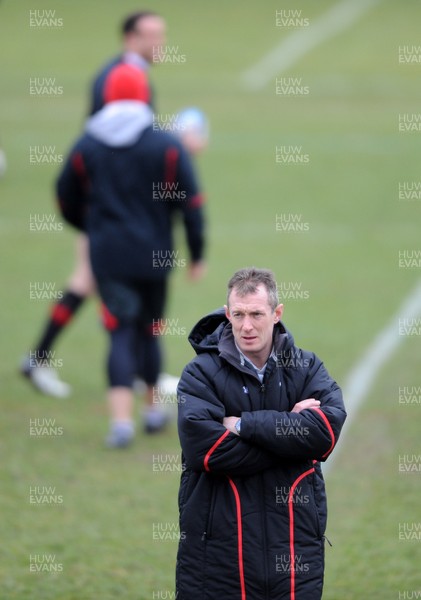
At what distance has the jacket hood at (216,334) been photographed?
4.56 m

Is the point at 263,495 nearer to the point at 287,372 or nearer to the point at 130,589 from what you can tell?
the point at 287,372

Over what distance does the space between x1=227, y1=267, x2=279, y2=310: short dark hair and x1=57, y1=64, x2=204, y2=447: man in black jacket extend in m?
3.46

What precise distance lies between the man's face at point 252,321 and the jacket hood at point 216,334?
70mm

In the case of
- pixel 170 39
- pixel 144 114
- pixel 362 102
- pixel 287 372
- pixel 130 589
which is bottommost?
pixel 130 589

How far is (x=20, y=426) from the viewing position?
8602 millimetres

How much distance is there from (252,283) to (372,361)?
19.2 ft

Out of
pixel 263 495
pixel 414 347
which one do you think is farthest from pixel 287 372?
pixel 414 347

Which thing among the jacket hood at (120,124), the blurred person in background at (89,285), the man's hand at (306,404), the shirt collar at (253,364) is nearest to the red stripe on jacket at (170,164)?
the jacket hood at (120,124)

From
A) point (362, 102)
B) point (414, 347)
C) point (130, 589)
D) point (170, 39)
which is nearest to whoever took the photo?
point (130, 589)

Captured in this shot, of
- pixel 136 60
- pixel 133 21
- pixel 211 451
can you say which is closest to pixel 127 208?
pixel 136 60

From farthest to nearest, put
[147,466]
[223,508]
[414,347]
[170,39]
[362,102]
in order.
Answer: [170,39] < [362,102] < [414,347] < [147,466] < [223,508]

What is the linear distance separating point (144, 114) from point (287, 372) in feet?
12.6

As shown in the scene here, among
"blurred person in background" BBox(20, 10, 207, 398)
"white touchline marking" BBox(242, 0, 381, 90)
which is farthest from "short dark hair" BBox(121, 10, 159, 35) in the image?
"white touchline marking" BBox(242, 0, 381, 90)

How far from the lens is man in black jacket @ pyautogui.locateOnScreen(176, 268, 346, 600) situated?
14.3 ft
